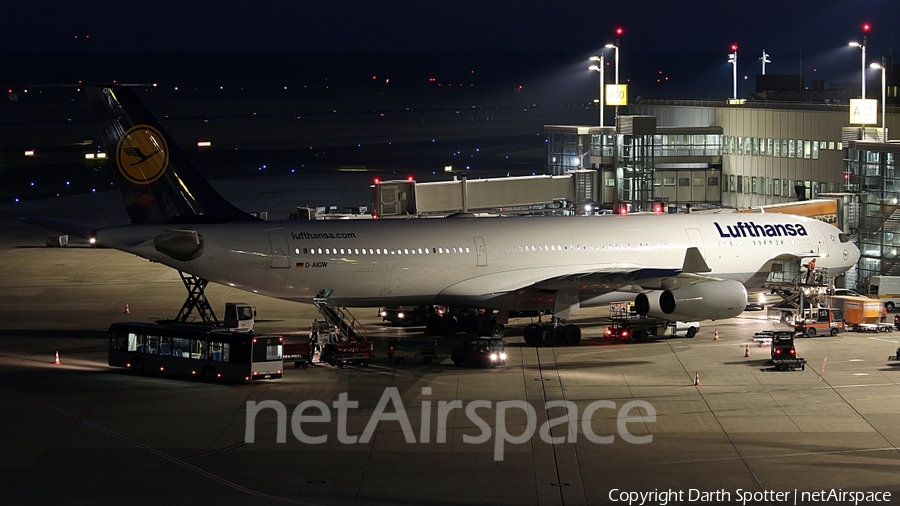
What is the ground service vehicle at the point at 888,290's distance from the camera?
158 feet

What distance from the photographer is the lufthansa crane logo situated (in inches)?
1576

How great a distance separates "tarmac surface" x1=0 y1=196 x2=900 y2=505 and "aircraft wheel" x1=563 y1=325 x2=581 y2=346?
25.1 inches

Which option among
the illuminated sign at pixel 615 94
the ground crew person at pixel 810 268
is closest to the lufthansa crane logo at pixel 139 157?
the ground crew person at pixel 810 268

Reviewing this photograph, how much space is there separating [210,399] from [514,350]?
11.7 metres

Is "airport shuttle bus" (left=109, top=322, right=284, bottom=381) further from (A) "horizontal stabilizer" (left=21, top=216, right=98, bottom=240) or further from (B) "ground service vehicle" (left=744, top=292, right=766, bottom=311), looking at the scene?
(B) "ground service vehicle" (left=744, top=292, right=766, bottom=311)

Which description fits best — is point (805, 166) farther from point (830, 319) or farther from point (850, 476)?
point (850, 476)

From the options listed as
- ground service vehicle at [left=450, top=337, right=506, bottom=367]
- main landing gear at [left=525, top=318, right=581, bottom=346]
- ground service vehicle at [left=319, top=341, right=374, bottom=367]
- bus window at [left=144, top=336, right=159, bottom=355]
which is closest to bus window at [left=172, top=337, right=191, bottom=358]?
bus window at [left=144, top=336, right=159, bottom=355]

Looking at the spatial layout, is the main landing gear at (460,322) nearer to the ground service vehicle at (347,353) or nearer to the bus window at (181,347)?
the ground service vehicle at (347,353)

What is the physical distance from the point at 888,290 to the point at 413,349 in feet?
70.2

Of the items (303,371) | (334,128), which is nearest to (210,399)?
(303,371)

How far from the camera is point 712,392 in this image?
33.6 meters

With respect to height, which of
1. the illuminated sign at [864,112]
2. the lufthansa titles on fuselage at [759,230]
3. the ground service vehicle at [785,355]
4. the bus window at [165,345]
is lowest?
the ground service vehicle at [785,355]

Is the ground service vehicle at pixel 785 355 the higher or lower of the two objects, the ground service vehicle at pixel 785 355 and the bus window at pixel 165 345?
the lower

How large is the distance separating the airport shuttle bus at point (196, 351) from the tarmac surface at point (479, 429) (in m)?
0.47
